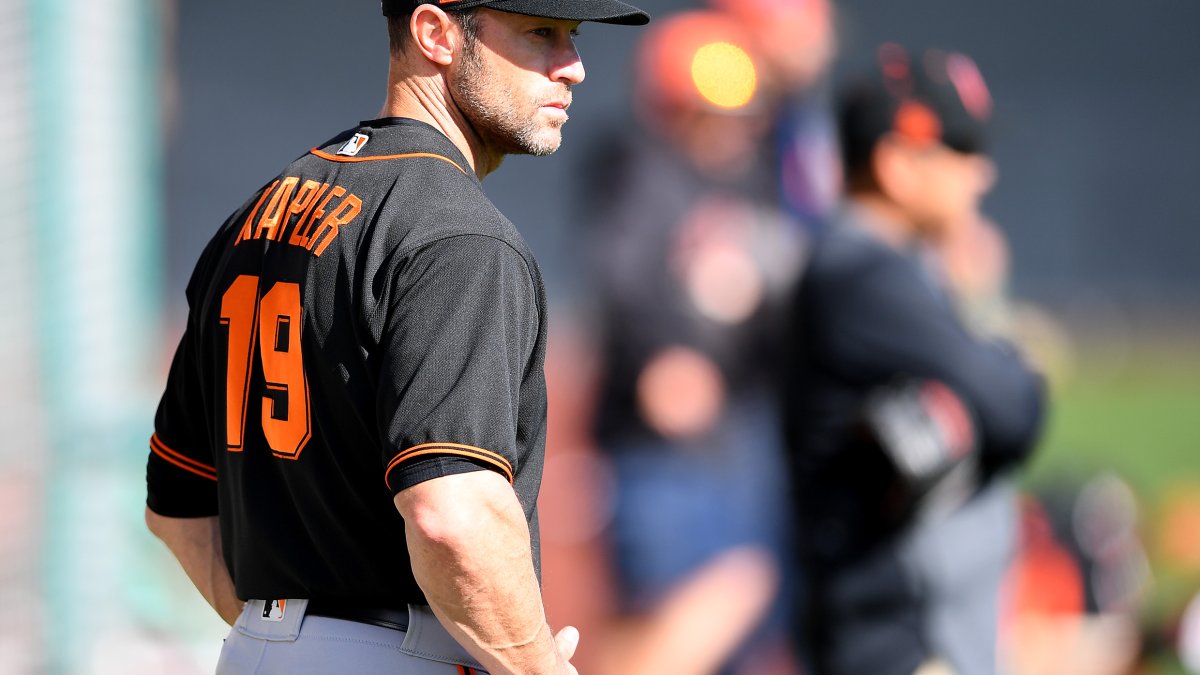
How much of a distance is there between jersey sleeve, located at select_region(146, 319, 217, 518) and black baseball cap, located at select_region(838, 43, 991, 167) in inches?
67.0

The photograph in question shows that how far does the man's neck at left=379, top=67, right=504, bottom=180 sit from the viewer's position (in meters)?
1.75

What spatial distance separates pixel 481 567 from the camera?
4.82ft

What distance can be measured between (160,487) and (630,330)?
2.06 meters

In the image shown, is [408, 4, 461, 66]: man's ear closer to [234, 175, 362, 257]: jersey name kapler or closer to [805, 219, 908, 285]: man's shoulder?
Result: [234, 175, 362, 257]: jersey name kapler

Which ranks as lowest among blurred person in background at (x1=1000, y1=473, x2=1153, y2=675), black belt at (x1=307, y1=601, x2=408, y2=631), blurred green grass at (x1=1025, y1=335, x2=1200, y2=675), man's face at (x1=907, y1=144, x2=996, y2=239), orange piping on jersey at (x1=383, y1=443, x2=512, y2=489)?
blurred green grass at (x1=1025, y1=335, x2=1200, y2=675)

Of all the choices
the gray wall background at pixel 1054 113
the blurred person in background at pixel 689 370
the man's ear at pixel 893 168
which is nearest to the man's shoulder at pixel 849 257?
the man's ear at pixel 893 168

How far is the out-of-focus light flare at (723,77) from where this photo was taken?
13.7 ft

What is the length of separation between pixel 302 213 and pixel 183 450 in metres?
0.46

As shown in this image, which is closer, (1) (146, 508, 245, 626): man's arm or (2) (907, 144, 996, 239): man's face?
(1) (146, 508, 245, 626): man's arm

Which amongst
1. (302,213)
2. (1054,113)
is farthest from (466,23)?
(1054,113)

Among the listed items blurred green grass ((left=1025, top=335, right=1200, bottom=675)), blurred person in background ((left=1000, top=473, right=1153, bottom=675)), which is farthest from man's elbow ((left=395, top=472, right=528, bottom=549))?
blurred green grass ((left=1025, top=335, right=1200, bottom=675))

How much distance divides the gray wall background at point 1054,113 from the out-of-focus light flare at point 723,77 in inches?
130

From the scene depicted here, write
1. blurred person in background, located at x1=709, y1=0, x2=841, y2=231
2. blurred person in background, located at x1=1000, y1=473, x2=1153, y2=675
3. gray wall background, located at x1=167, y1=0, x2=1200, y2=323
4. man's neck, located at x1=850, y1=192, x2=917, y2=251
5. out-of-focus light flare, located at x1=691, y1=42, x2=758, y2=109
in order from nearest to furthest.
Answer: man's neck, located at x1=850, y1=192, x2=917, y2=251
out-of-focus light flare, located at x1=691, y1=42, x2=758, y2=109
blurred person in background, located at x1=1000, y1=473, x2=1153, y2=675
blurred person in background, located at x1=709, y1=0, x2=841, y2=231
gray wall background, located at x1=167, y1=0, x2=1200, y2=323

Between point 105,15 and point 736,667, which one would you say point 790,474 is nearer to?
point 736,667
